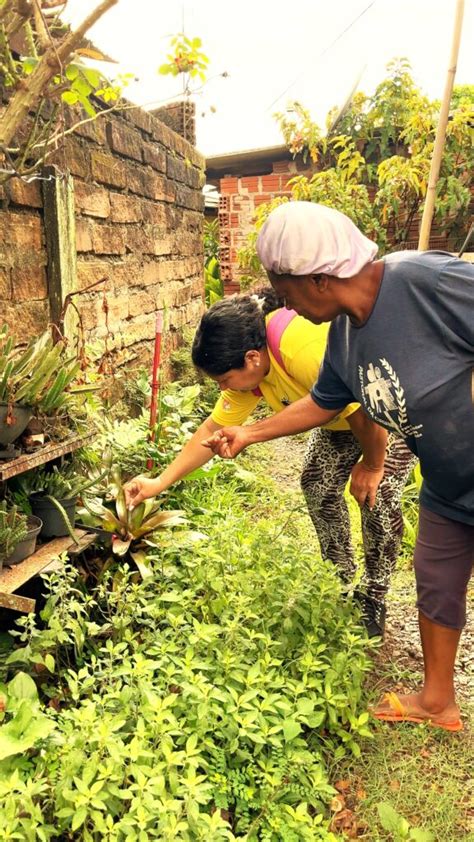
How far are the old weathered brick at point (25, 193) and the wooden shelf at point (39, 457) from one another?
119 centimetres

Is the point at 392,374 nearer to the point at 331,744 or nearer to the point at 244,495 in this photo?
the point at 331,744

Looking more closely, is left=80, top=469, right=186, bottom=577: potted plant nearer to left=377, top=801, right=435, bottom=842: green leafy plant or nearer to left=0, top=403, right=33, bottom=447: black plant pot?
left=0, top=403, right=33, bottom=447: black plant pot

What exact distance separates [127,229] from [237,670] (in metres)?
3.60

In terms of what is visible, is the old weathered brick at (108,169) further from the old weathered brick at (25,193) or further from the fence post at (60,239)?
the old weathered brick at (25,193)

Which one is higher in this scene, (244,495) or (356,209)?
(356,209)

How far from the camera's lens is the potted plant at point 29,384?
7.38 ft

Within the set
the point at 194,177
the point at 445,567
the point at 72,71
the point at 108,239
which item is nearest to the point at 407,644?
the point at 445,567

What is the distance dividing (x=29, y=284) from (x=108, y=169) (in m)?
1.45

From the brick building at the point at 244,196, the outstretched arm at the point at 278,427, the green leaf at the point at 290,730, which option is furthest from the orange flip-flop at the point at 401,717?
the brick building at the point at 244,196

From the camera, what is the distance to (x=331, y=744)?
215 centimetres

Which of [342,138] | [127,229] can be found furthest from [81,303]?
[342,138]

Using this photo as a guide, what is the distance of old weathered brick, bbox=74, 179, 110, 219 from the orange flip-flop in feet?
10.2

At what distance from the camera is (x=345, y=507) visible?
2.92 metres

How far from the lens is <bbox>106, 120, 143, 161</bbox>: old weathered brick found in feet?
13.9
